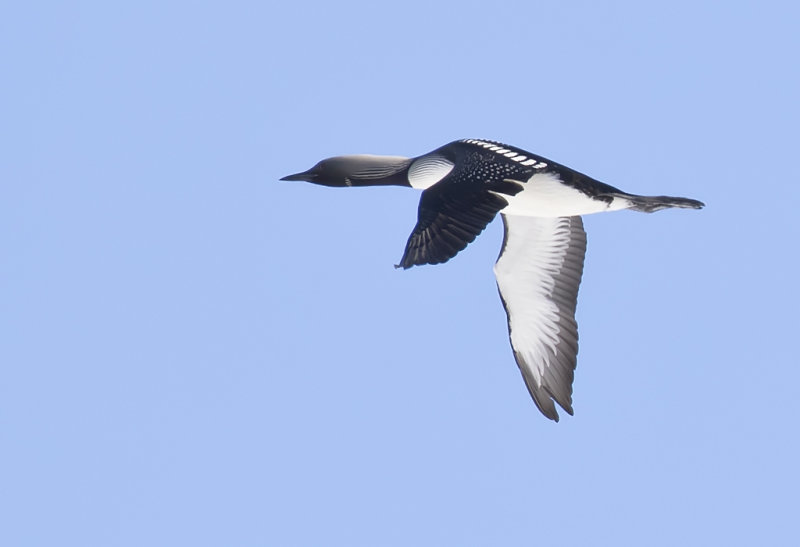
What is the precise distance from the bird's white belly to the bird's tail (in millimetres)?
63

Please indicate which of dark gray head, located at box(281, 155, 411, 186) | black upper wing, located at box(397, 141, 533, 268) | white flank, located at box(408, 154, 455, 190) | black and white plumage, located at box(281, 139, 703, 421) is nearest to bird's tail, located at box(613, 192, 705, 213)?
black and white plumage, located at box(281, 139, 703, 421)

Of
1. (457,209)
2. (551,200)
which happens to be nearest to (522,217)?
(551,200)

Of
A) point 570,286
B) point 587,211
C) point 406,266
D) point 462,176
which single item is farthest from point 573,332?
point 406,266

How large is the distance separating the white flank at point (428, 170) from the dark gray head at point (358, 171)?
208 mm

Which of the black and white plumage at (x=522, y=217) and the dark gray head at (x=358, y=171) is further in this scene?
the dark gray head at (x=358, y=171)

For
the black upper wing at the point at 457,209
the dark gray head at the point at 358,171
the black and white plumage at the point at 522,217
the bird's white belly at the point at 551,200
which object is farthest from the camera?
A: the dark gray head at the point at 358,171

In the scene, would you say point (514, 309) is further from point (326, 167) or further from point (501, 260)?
point (326, 167)

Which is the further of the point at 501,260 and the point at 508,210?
the point at 501,260

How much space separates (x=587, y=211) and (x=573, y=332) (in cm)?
194

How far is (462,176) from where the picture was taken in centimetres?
1305

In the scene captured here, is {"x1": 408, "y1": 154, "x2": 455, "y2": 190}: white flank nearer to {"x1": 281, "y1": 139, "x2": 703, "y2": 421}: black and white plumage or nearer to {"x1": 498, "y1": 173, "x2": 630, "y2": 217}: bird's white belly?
{"x1": 281, "y1": 139, "x2": 703, "y2": 421}: black and white plumage

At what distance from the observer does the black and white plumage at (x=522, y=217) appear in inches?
483

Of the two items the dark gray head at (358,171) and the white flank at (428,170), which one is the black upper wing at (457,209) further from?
the dark gray head at (358,171)

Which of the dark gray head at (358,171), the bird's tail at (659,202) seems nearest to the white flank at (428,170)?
the dark gray head at (358,171)
